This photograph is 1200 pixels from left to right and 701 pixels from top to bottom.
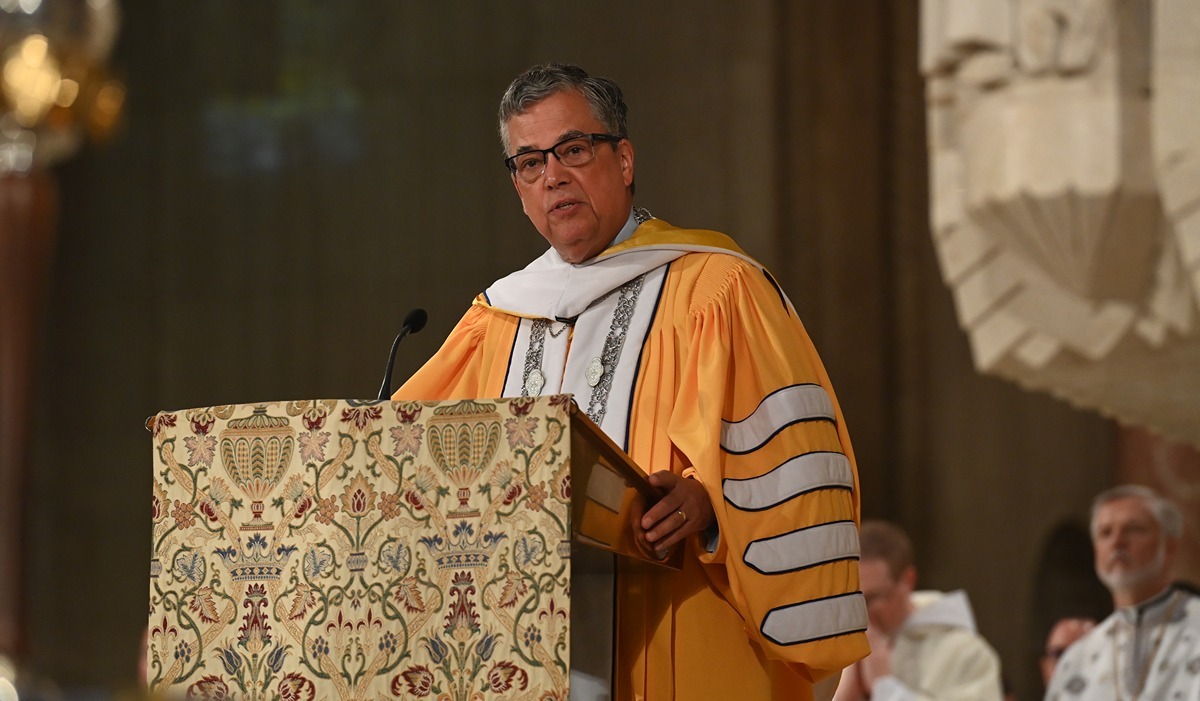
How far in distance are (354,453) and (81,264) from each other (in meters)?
11.0

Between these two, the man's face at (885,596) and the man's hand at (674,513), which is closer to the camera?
the man's hand at (674,513)

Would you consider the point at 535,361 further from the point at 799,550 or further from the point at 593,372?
the point at 799,550

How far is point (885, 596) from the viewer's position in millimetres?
6422

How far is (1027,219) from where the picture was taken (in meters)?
6.38

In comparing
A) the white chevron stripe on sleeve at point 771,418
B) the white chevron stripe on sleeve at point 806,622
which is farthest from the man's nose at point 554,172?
the white chevron stripe on sleeve at point 806,622

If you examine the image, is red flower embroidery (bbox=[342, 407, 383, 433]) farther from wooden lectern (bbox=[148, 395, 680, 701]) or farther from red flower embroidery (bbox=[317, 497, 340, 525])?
red flower embroidery (bbox=[317, 497, 340, 525])

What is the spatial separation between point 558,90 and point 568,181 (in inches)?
6.6

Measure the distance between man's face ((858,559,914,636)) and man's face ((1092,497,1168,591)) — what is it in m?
0.81

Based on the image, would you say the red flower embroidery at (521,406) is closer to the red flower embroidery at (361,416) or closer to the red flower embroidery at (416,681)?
the red flower embroidery at (361,416)

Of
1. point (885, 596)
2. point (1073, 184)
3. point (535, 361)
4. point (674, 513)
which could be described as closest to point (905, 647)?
point (885, 596)

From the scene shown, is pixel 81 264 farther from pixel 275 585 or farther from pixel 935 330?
pixel 275 585

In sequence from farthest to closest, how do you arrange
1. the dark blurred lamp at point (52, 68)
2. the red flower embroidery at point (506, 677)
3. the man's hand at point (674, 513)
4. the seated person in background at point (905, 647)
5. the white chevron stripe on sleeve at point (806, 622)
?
the seated person in background at point (905, 647) < the dark blurred lamp at point (52, 68) < the white chevron stripe on sleeve at point (806, 622) < the man's hand at point (674, 513) < the red flower embroidery at point (506, 677)

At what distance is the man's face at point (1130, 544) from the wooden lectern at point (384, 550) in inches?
182

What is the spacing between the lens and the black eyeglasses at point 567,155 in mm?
3002
